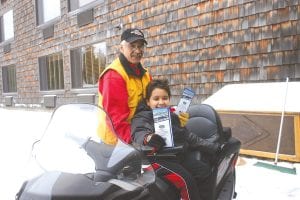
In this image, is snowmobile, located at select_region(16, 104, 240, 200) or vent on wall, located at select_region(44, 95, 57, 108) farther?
vent on wall, located at select_region(44, 95, 57, 108)

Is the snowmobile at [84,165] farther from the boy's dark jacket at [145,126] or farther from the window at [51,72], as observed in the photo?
the window at [51,72]

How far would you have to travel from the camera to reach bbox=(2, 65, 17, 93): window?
59.1ft

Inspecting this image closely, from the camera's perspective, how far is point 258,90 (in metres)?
5.93

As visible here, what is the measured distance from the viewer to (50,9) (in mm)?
13844

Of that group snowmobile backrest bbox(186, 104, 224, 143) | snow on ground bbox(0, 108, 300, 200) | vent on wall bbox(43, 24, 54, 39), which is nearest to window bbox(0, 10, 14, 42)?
vent on wall bbox(43, 24, 54, 39)

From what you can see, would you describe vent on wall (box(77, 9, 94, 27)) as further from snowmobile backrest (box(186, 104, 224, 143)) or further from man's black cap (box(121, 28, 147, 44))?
man's black cap (box(121, 28, 147, 44))

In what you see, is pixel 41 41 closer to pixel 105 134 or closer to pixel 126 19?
pixel 126 19

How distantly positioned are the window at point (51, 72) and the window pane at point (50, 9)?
139 cm

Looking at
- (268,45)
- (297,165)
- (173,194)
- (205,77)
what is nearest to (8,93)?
(205,77)

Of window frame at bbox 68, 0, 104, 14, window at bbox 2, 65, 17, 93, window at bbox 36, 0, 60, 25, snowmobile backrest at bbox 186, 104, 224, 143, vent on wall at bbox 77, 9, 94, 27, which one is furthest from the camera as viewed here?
window at bbox 2, 65, 17, 93

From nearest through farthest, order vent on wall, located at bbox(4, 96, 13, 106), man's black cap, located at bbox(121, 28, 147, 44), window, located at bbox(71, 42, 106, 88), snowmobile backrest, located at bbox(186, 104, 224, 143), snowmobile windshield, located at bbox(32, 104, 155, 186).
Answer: snowmobile windshield, located at bbox(32, 104, 155, 186)
man's black cap, located at bbox(121, 28, 147, 44)
snowmobile backrest, located at bbox(186, 104, 224, 143)
window, located at bbox(71, 42, 106, 88)
vent on wall, located at bbox(4, 96, 13, 106)

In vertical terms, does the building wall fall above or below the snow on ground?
above

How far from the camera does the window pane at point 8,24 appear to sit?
17.9 meters

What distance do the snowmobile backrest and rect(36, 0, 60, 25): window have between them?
35.7 ft
